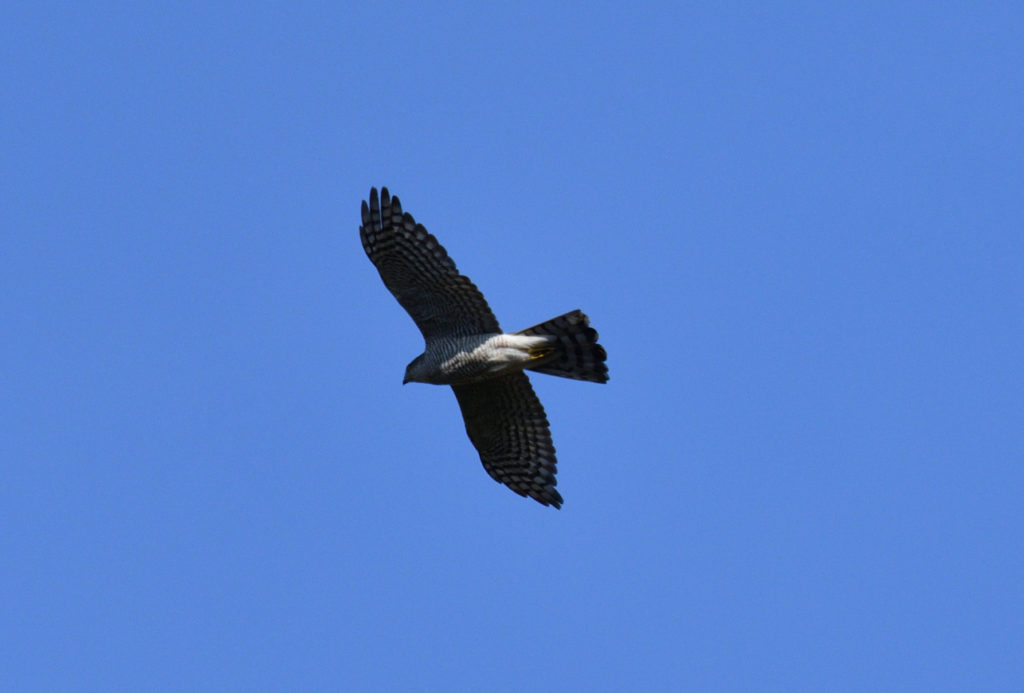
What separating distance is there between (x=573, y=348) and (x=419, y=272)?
1809 millimetres

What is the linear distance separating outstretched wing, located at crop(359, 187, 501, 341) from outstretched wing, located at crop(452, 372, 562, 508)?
1.05 metres

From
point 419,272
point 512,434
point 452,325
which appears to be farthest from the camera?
point 512,434

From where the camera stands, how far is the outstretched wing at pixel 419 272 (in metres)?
16.0

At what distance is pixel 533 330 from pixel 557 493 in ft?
7.82

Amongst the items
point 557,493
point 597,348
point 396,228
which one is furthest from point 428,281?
point 557,493

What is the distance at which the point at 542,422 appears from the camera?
57.2ft

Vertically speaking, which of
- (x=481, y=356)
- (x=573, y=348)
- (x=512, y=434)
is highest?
(x=573, y=348)

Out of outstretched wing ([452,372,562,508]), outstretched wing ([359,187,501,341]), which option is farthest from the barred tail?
outstretched wing ([452,372,562,508])

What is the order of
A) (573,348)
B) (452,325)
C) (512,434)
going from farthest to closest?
(512,434) → (452,325) → (573,348)

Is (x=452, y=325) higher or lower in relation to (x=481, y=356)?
higher

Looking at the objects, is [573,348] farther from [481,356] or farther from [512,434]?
[512,434]

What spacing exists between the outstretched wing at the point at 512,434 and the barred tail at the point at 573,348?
0.78 m

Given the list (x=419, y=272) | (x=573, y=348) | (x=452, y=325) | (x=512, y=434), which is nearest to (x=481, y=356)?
(x=452, y=325)

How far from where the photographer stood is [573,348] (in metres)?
16.2
